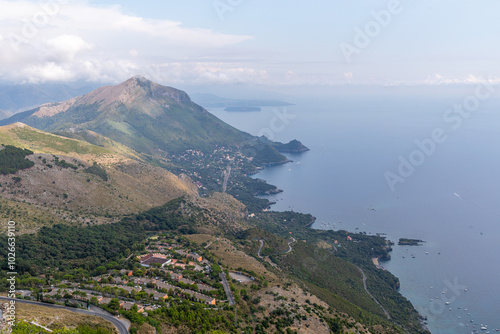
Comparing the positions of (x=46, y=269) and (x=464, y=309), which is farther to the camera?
(x=464, y=309)

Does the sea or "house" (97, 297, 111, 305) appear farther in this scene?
the sea

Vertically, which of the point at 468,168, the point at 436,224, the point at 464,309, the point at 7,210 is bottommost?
the point at 464,309

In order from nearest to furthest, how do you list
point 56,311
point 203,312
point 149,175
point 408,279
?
point 56,311
point 203,312
point 408,279
point 149,175

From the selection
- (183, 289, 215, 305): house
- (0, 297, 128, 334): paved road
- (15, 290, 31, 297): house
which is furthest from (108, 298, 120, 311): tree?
(183, 289, 215, 305): house

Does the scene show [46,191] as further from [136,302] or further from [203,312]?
[203,312]

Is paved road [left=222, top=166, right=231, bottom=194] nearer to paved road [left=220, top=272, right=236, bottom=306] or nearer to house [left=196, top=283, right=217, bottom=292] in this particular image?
paved road [left=220, top=272, right=236, bottom=306]

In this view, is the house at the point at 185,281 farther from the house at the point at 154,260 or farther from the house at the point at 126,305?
the house at the point at 126,305

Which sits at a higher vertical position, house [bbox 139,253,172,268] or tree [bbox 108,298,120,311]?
tree [bbox 108,298,120,311]

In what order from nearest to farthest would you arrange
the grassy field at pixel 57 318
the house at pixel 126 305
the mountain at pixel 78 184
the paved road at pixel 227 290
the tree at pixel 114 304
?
the grassy field at pixel 57 318
the tree at pixel 114 304
the house at pixel 126 305
the paved road at pixel 227 290
the mountain at pixel 78 184

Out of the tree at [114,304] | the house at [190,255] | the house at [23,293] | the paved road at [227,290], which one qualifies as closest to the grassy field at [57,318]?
the tree at [114,304]

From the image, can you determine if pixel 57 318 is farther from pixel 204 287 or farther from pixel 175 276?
pixel 204 287

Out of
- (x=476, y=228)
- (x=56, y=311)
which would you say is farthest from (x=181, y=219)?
(x=476, y=228)
